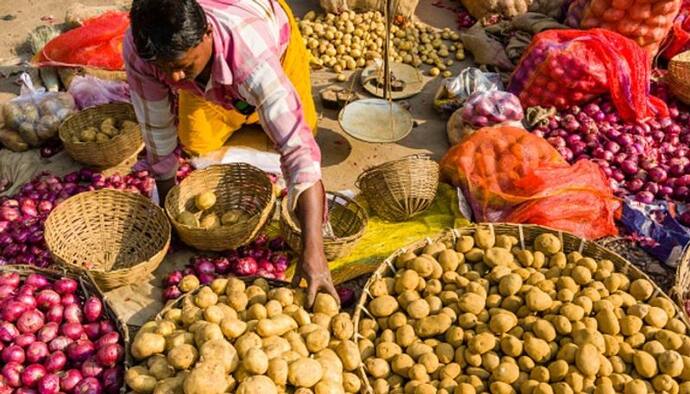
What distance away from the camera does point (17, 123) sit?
146 inches

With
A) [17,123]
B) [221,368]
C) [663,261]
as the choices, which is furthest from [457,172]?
[17,123]

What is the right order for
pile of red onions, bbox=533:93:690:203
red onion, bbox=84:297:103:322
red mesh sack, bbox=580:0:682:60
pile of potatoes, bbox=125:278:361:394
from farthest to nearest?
red mesh sack, bbox=580:0:682:60 → pile of red onions, bbox=533:93:690:203 → red onion, bbox=84:297:103:322 → pile of potatoes, bbox=125:278:361:394

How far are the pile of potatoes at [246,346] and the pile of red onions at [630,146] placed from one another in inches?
85.7

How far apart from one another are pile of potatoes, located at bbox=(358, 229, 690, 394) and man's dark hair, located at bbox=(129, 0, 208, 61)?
1112 millimetres

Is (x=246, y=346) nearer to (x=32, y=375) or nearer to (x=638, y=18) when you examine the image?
(x=32, y=375)

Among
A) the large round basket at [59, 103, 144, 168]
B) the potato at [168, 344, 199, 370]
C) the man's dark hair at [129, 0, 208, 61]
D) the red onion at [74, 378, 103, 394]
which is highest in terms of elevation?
the man's dark hair at [129, 0, 208, 61]

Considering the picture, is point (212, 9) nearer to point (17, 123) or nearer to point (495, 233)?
point (495, 233)

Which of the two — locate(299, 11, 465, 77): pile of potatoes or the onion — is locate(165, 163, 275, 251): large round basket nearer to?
the onion

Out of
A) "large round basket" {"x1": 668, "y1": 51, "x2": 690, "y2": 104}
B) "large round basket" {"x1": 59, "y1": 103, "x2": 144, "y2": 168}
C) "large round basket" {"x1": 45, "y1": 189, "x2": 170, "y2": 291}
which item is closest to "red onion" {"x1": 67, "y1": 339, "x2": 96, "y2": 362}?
"large round basket" {"x1": 45, "y1": 189, "x2": 170, "y2": 291}

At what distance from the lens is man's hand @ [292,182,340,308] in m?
2.22

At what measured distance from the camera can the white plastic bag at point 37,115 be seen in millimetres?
3693

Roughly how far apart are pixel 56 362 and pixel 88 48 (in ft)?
8.64

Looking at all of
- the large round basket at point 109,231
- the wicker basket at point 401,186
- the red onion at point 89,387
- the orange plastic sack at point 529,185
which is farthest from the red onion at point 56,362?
the orange plastic sack at point 529,185

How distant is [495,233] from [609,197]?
87cm
